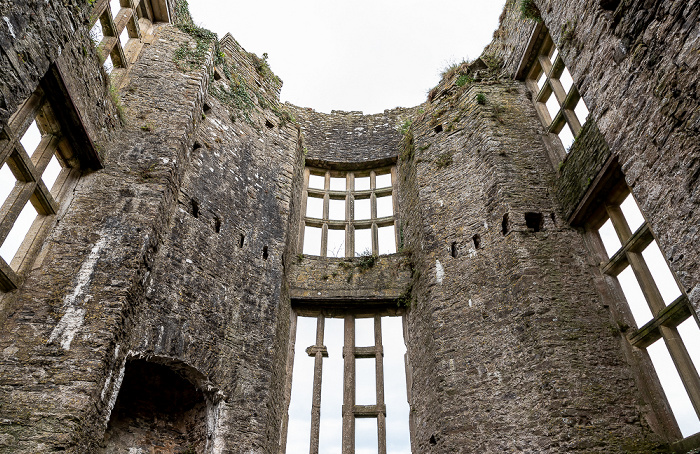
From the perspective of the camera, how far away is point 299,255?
1081 centimetres

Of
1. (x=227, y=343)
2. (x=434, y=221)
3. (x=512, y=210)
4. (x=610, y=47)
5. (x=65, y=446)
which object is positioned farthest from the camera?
(x=434, y=221)

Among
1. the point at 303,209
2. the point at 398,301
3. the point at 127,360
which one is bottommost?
the point at 127,360

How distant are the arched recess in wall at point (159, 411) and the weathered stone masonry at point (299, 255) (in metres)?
0.03

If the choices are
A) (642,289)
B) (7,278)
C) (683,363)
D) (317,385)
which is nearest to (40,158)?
(7,278)

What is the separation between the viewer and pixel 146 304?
6625 mm

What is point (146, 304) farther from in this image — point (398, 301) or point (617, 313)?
point (617, 313)

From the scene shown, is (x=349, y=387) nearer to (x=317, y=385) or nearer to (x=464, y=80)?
(x=317, y=385)

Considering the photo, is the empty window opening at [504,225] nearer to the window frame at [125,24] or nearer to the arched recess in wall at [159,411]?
the arched recess in wall at [159,411]

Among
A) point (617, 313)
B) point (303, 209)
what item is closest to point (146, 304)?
point (303, 209)

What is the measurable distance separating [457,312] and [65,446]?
605 centimetres

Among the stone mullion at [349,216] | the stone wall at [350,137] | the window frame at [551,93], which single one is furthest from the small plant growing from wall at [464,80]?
the stone mullion at [349,216]

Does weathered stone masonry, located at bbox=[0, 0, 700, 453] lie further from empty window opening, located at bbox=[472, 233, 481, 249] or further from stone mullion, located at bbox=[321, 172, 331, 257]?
stone mullion, located at bbox=[321, 172, 331, 257]

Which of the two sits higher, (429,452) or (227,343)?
(227,343)

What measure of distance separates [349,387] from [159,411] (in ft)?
11.7
